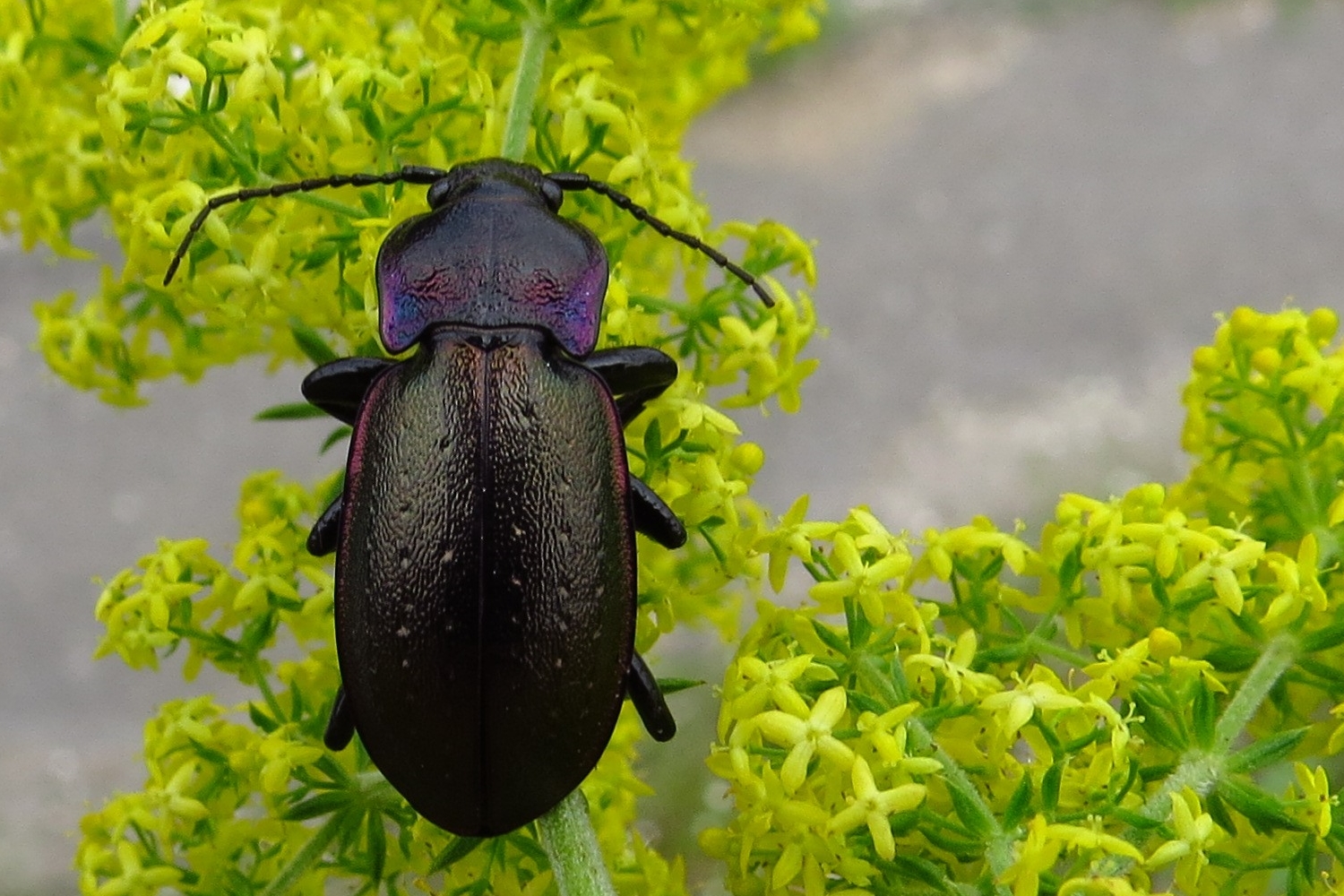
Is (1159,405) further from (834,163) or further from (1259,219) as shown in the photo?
(834,163)

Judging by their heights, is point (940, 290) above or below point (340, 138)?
above

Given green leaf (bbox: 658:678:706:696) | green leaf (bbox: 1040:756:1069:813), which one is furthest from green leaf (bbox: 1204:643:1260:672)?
green leaf (bbox: 658:678:706:696)

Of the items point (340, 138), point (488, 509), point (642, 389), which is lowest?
point (488, 509)

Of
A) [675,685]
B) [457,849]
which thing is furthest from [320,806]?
[675,685]

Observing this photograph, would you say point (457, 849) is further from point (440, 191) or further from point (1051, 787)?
point (440, 191)

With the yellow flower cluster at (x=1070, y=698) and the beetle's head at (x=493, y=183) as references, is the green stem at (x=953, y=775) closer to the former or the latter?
the yellow flower cluster at (x=1070, y=698)

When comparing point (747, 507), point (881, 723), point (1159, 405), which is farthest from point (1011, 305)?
point (881, 723)
